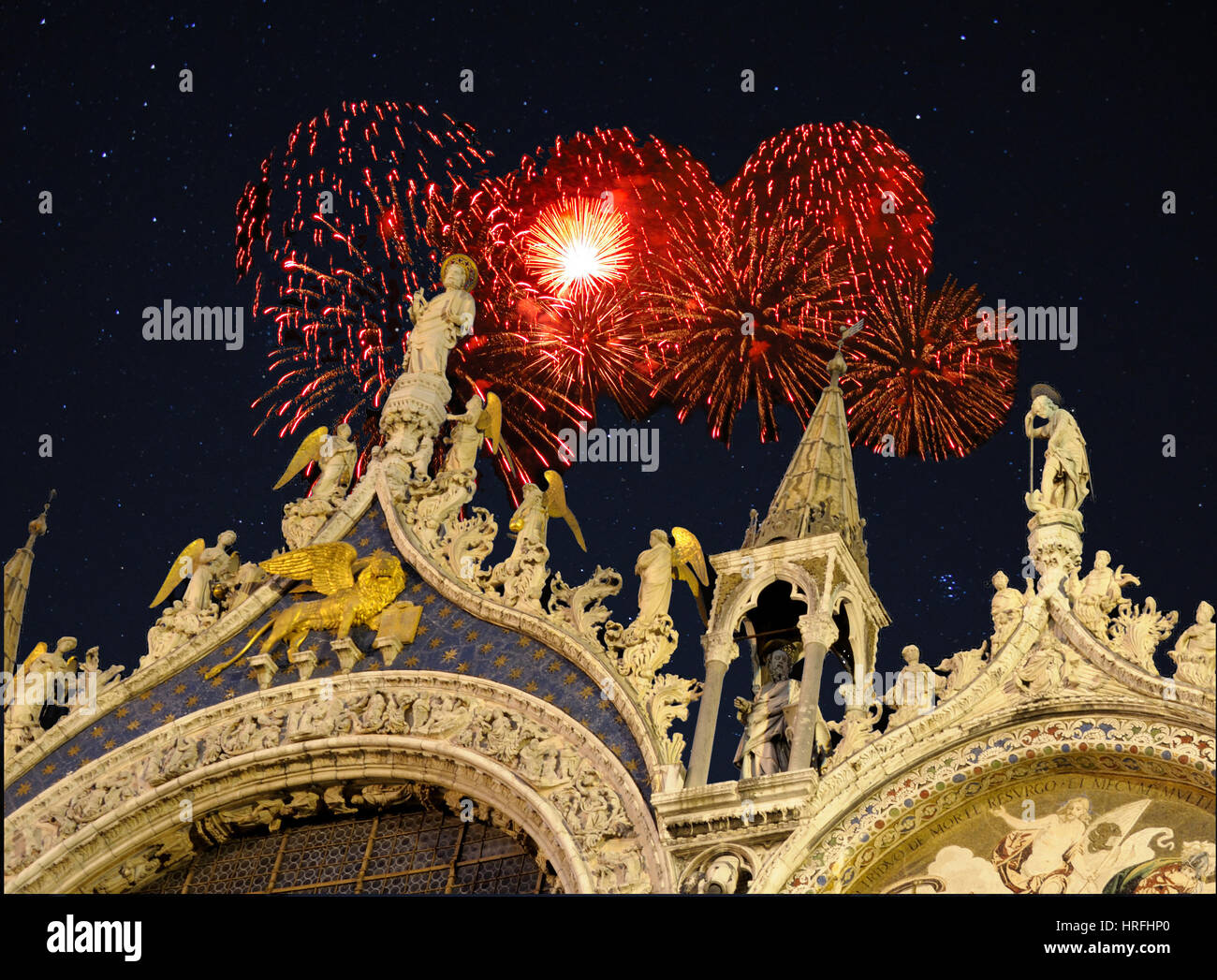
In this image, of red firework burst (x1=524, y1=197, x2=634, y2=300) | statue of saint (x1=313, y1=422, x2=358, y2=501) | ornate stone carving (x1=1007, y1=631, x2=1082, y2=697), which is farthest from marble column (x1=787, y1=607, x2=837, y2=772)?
red firework burst (x1=524, y1=197, x2=634, y2=300)

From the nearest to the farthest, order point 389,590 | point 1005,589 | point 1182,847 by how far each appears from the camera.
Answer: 1. point 1182,847
2. point 1005,589
3. point 389,590

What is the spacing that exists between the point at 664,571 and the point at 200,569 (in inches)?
234

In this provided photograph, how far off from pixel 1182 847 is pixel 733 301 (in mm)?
Result: 11222

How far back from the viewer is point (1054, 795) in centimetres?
1975

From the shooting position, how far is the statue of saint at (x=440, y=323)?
27.6 metres

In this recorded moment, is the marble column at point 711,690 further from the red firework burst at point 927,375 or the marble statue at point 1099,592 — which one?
the red firework burst at point 927,375

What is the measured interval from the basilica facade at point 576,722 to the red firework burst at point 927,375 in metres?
2.79

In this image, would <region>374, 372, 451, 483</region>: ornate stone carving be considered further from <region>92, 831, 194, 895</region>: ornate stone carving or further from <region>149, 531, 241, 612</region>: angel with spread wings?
<region>92, 831, 194, 895</region>: ornate stone carving

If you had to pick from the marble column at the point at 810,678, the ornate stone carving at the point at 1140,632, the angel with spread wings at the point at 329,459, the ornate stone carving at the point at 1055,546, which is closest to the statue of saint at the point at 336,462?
the angel with spread wings at the point at 329,459

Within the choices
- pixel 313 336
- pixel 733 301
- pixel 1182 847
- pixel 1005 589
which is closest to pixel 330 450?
pixel 313 336

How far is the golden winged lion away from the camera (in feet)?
80.2

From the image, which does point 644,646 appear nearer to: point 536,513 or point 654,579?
point 654,579

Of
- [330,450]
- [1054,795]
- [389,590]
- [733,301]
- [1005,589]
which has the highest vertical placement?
[733,301]
